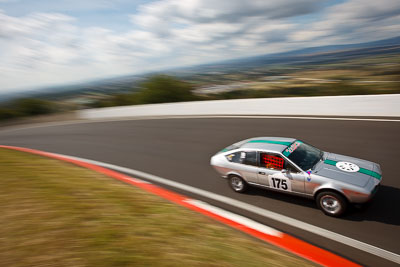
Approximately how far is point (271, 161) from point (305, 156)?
30.8 inches

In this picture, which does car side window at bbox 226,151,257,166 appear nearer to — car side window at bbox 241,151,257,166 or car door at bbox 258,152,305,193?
car side window at bbox 241,151,257,166

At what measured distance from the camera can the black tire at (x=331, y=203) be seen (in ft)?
14.9

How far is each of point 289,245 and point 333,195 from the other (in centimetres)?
135

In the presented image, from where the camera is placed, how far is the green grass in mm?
3172

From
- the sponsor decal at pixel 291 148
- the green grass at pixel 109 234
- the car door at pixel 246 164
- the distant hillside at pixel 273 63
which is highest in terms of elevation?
the distant hillside at pixel 273 63

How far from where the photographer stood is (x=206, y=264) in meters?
3.17

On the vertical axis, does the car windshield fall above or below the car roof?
below

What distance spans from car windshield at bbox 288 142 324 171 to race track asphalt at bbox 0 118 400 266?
0.87m

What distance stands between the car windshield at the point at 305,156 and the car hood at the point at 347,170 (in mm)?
145

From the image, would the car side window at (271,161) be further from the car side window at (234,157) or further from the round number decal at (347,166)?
the round number decal at (347,166)

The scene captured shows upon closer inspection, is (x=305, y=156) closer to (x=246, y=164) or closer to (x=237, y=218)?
(x=246, y=164)

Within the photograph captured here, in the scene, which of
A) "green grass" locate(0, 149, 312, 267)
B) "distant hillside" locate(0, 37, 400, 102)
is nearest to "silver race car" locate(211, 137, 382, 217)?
"green grass" locate(0, 149, 312, 267)

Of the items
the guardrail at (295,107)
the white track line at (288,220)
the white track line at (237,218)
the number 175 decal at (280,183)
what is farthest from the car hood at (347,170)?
the guardrail at (295,107)

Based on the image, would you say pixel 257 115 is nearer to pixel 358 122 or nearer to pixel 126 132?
pixel 358 122
